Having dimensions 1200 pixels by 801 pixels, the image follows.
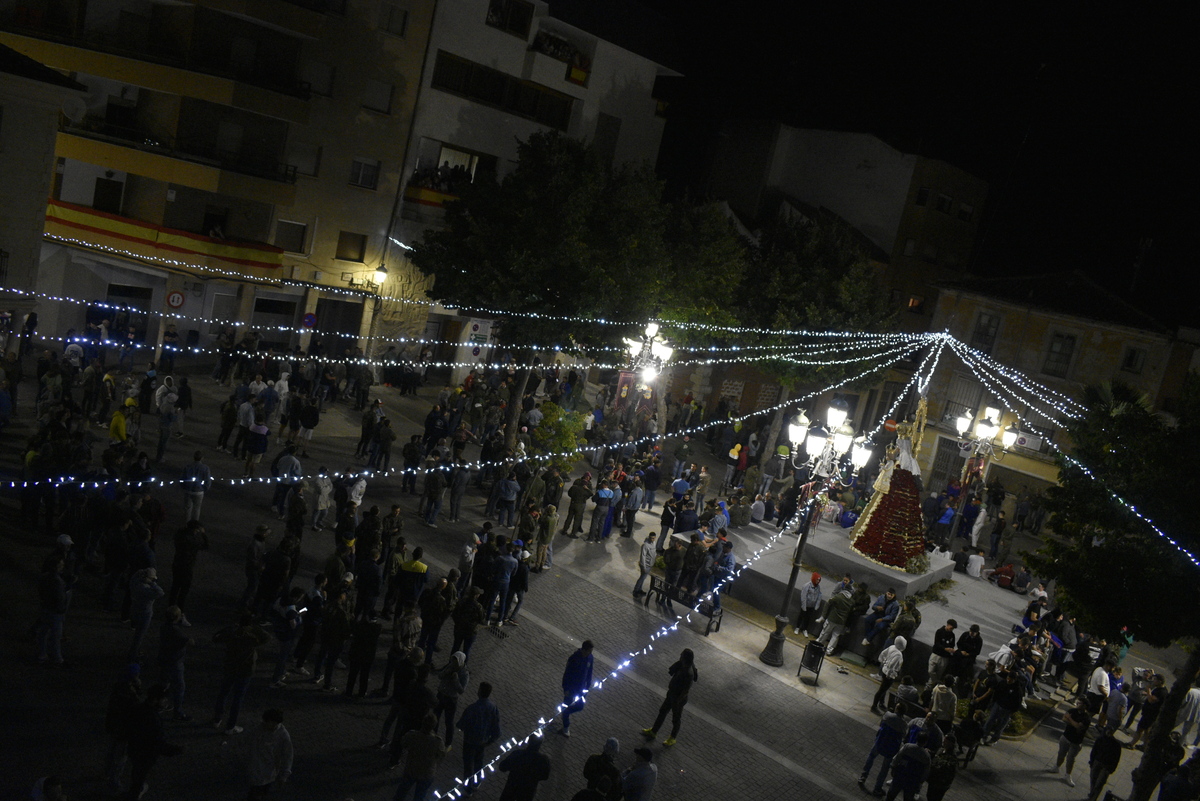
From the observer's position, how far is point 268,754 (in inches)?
336

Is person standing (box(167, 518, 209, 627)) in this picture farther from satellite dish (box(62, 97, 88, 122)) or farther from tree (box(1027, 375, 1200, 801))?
satellite dish (box(62, 97, 88, 122))

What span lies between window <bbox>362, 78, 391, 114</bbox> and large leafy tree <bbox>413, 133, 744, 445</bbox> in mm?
6050

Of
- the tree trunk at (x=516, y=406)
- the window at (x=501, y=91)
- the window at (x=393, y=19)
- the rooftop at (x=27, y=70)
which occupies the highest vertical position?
the window at (x=393, y=19)

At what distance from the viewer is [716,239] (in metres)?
29.5

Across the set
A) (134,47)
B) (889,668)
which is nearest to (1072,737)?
(889,668)

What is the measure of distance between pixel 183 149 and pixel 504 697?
69.3 ft

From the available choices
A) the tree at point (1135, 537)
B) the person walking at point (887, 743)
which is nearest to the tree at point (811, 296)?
the tree at point (1135, 537)

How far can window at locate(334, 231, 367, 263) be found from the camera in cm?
2977

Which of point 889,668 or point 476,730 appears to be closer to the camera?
point 476,730

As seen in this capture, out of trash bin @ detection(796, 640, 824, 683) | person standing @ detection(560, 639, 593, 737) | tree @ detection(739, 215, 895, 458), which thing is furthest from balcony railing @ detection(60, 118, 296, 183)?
trash bin @ detection(796, 640, 824, 683)

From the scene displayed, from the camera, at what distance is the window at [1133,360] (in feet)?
105

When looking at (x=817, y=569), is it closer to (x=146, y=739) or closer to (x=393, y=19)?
(x=146, y=739)

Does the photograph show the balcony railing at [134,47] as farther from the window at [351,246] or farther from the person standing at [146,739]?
the person standing at [146,739]

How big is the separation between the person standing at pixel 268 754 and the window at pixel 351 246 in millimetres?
23213
